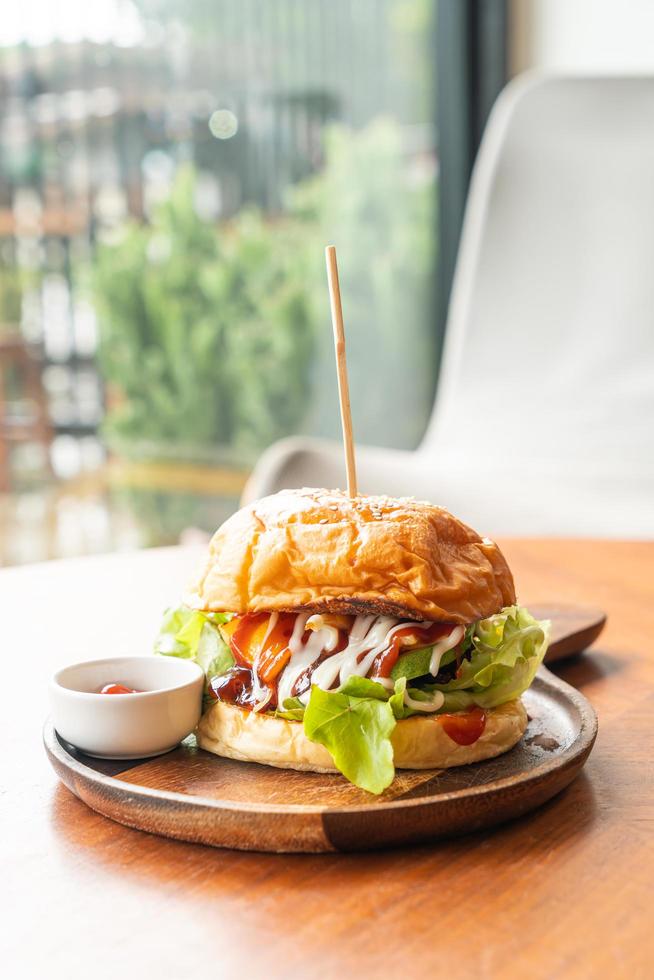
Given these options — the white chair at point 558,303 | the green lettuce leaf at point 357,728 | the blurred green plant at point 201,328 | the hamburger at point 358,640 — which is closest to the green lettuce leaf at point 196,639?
the hamburger at point 358,640

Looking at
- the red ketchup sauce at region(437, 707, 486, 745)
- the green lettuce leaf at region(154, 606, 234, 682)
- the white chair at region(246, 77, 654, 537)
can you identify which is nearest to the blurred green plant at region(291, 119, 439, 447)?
the white chair at region(246, 77, 654, 537)

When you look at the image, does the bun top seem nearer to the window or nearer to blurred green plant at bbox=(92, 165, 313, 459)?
the window

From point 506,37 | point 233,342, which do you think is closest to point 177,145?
point 233,342

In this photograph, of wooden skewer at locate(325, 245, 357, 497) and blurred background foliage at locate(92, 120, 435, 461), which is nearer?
wooden skewer at locate(325, 245, 357, 497)

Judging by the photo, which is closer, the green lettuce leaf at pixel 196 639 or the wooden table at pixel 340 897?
the wooden table at pixel 340 897

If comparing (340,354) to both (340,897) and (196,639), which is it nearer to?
(196,639)

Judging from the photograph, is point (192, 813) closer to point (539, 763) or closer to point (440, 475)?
point (539, 763)

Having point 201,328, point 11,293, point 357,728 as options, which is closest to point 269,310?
point 201,328

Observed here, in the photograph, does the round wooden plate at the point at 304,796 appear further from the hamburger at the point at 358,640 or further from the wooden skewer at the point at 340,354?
the wooden skewer at the point at 340,354
